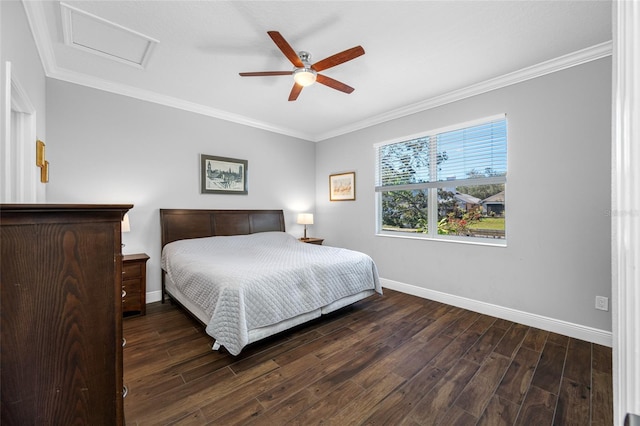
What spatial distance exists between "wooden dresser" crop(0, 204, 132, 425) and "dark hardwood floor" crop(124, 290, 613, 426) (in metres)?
0.73

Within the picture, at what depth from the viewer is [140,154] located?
329 cm

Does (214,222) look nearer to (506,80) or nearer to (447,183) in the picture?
(447,183)

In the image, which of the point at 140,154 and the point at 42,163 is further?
the point at 140,154

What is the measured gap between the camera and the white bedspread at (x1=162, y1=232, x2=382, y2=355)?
80.1 inches

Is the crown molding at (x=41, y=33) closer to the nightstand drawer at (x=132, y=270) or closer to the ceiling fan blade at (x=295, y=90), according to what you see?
the ceiling fan blade at (x=295, y=90)

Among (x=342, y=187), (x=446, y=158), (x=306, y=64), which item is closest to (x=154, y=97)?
(x=306, y=64)

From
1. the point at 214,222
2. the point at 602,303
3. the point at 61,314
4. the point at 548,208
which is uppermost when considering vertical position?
the point at 548,208

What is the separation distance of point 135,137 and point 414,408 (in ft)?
12.5

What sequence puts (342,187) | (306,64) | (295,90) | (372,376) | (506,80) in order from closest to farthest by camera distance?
(372,376)
(306,64)
(295,90)
(506,80)
(342,187)

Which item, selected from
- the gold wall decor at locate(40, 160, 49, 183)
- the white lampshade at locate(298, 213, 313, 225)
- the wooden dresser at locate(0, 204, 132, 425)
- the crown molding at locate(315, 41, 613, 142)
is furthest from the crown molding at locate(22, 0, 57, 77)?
the crown molding at locate(315, 41, 613, 142)

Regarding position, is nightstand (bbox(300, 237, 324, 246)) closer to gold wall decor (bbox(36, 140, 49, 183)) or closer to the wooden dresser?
gold wall decor (bbox(36, 140, 49, 183))

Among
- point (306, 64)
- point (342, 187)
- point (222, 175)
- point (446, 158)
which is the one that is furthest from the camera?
point (342, 187)

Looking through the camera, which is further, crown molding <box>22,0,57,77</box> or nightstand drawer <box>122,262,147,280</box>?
Answer: nightstand drawer <box>122,262,147,280</box>

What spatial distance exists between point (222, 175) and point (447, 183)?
304 centimetres
